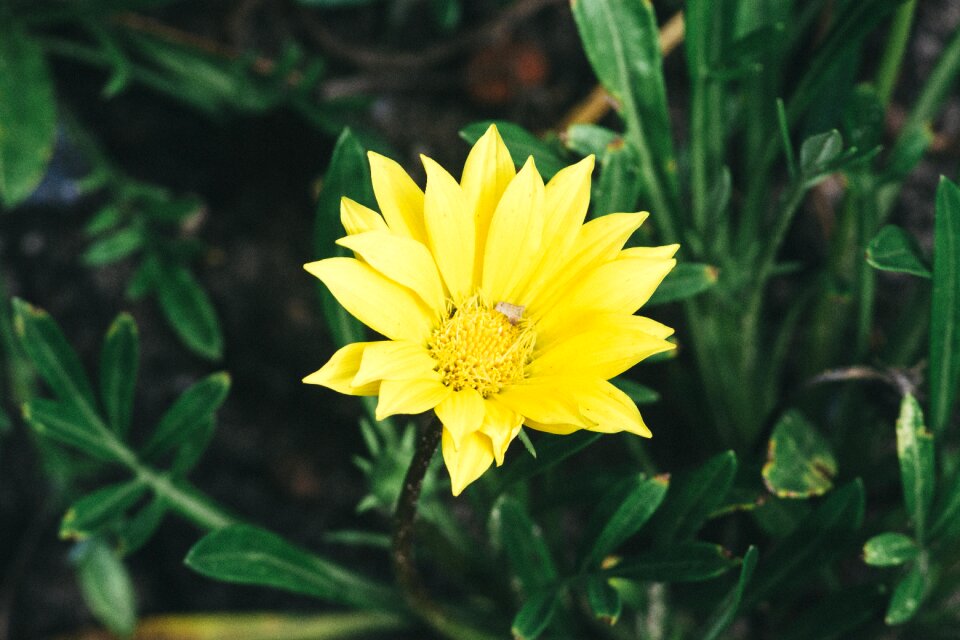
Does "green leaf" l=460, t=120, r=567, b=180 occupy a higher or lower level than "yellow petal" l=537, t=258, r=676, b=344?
higher

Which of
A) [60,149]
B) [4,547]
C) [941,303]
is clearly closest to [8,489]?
[4,547]

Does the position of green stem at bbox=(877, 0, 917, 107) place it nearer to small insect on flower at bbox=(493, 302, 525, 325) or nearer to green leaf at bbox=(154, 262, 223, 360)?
small insect on flower at bbox=(493, 302, 525, 325)

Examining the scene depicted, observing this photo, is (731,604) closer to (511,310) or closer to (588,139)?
(511,310)

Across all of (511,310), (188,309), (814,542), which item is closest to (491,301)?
(511,310)

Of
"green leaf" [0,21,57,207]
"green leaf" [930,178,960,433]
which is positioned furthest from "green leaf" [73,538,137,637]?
"green leaf" [930,178,960,433]

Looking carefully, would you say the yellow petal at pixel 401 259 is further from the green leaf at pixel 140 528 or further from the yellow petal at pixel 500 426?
the green leaf at pixel 140 528

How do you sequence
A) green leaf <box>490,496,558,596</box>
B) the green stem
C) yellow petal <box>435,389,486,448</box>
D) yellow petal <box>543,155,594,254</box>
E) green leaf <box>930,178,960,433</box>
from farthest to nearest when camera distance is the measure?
the green stem → green leaf <box>490,496,558,596</box> → green leaf <box>930,178,960,433</box> → yellow petal <box>543,155,594,254</box> → yellow petal <box>435,389,486,448</box>

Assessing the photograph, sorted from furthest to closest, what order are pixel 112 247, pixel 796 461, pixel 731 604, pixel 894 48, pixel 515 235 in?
1. pixel 112 247
2. pixel 894 48
3. pixel 796 461
4. pixel 731 604
5. pixel 515 235
